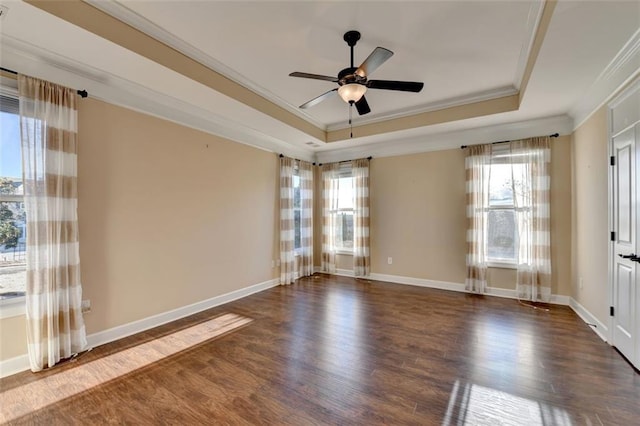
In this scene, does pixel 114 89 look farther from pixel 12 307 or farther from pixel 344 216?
pixel 344 216

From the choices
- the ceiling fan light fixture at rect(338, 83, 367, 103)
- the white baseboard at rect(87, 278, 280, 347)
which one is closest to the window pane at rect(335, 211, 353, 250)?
the white baseboard at rect(87, 278, 280, 347)

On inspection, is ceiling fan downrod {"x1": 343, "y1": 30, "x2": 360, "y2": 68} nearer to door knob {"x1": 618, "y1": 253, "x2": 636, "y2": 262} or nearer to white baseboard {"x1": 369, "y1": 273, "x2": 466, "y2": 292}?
door knob {"x1": 618, "y1": 253, "x2": 636, "y2": 262}

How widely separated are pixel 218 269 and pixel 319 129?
3.01 metres

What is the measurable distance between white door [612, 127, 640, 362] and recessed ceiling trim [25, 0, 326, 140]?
388cm

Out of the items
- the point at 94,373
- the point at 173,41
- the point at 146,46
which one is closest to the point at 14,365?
the point at 94,373

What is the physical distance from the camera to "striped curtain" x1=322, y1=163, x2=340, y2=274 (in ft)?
19.3

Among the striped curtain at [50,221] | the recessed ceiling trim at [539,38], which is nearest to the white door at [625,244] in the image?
the recessed ceiling trim at [539,38]

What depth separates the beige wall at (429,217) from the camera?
397 cm

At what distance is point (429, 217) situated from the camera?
490 centimetres

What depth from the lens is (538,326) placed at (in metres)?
3.18

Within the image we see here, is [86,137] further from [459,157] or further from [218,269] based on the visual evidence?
[459,157]

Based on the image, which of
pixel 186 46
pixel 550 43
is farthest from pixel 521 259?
pixel 186 46

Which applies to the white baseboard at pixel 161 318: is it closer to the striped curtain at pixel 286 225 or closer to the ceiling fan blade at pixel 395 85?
the striped curtain at pixel 286 225

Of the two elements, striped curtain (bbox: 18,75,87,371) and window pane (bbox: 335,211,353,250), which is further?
window pane (bbox: 335,211,353,250)
